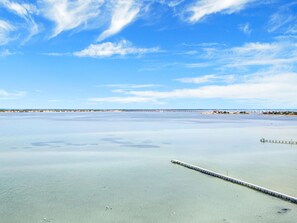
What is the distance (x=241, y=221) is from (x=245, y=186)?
6302mm

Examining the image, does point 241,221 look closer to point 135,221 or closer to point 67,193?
point 135,221

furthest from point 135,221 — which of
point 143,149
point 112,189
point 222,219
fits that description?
point 143,149

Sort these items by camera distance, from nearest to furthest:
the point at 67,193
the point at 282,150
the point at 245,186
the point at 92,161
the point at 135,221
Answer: the point at 135,221
the point at 67,193
the point at 245,186
the point at 92,161
the point at 282,150

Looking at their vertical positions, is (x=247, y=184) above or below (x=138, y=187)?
above

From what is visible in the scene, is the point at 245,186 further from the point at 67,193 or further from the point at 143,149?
the point at 143,149

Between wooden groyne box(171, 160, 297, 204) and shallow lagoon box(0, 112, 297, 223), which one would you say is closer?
shallow lagoon box(0, 112, 297, 223)

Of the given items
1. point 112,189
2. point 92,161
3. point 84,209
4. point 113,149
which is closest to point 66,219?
point 84,209

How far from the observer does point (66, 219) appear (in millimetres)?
16109

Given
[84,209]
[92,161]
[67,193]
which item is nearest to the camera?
[84,209]

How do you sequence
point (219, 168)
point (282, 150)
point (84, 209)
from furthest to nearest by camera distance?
point (282, 150), point (219, 168), point (84, 209)

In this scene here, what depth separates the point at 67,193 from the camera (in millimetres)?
20359

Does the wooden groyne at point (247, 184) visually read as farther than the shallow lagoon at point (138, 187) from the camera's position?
Yes

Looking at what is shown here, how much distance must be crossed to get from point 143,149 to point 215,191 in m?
19.8

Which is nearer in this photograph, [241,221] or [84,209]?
[241,221]
